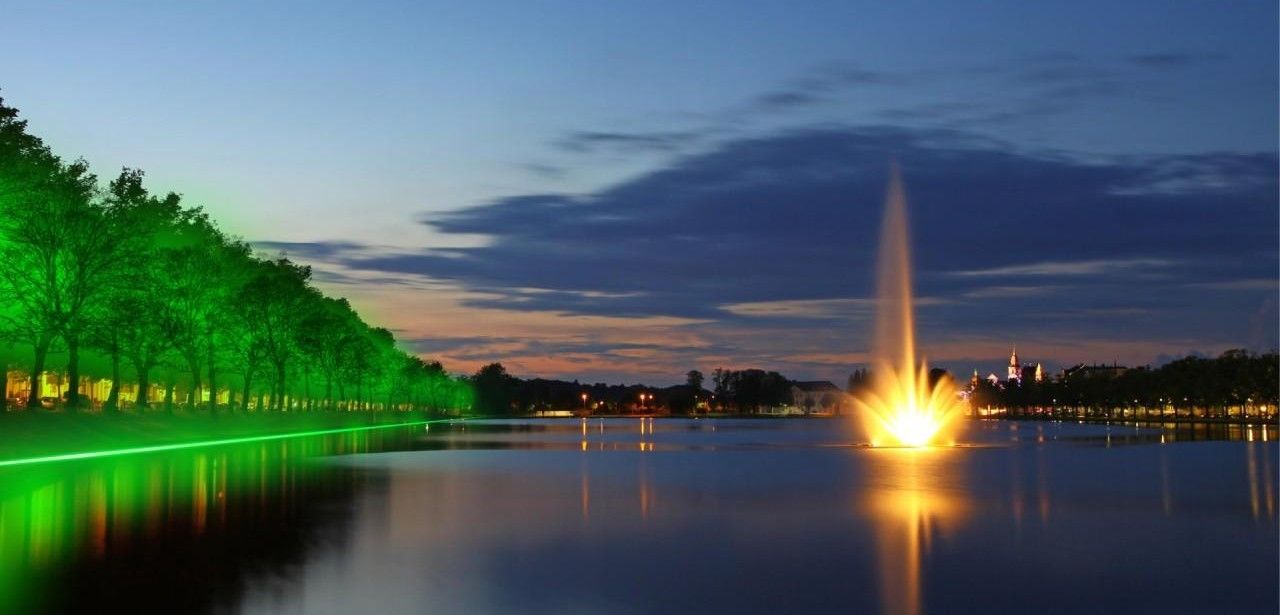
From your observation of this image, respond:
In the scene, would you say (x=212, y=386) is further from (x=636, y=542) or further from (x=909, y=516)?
(x=636, y=542)

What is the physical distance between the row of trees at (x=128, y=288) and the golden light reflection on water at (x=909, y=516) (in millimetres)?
39696

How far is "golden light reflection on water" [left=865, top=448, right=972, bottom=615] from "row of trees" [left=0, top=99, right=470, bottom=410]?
39.7m

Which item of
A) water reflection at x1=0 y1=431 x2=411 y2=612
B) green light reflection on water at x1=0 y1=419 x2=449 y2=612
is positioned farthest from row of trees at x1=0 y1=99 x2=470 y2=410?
water reflection at x1=0 y1=431 x2=411 y2=612

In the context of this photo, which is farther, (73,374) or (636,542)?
(73,374)

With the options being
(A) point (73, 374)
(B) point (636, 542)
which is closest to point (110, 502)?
(B) point (636, 542)

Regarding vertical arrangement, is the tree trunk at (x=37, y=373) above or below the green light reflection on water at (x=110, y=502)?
above

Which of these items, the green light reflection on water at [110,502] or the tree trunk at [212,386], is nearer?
the green light reflection on water at [110,502]

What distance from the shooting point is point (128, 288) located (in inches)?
2596

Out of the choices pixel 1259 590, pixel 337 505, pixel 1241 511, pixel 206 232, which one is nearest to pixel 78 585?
pixel 337 505

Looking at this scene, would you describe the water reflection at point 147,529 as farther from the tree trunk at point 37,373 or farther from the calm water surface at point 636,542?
the tree trunk at point 37,373

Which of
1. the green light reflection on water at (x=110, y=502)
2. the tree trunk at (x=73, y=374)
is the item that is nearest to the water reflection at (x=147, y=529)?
the green light reflection on water at (x=110, y=502)

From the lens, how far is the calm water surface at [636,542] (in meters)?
14.6

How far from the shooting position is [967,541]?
799 inches

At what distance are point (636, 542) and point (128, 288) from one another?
52.8m
